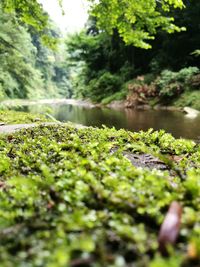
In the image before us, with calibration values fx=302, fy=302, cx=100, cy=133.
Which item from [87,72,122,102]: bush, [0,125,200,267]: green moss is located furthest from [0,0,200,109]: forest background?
[0,125,200,267]: green moss

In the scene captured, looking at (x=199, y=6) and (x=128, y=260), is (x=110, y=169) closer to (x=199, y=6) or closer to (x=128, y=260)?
(x=128, y=260)

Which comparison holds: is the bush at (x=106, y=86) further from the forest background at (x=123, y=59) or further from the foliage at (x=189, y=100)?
the foliage at (x=189, y=100)

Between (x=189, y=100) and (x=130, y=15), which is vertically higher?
(x=130, y=15)

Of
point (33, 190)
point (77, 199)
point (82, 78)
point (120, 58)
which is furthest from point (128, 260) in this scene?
point (82, 78)

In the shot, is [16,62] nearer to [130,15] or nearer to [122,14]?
[122,14]

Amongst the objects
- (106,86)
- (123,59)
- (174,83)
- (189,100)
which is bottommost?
(106,86)

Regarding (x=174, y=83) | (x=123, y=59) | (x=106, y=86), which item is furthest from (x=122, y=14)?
(x=123, y=59)

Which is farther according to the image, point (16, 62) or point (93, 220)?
point (16, 62)

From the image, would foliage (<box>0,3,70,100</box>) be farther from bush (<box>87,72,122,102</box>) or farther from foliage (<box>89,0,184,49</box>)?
bush (<box>87,72,122,102</box>)

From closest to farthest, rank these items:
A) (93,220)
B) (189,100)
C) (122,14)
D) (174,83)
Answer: (93,220), (122,14), (189,100), (174,83)

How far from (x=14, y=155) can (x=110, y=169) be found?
132 cm

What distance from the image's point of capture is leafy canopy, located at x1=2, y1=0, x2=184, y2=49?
4648mm

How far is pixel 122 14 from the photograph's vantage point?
497cm

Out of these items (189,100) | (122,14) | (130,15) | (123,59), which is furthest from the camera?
(123,59)
